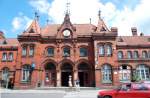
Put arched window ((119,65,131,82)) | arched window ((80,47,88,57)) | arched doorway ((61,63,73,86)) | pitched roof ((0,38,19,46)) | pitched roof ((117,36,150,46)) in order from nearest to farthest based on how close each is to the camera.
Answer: arched doorway ((61,63,73,86)) → arched window ((80,47,88,57)) → arched window ((119,65,131,82)) → pitched roof ((117,36,150,46)) → pitched roof ((0,38,19,46))

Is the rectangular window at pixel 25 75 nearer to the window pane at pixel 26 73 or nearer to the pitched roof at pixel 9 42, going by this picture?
the window pane at pixel 26 73

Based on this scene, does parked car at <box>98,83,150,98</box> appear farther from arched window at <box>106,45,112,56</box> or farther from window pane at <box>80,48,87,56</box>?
window pane at <box>80,48,87,56</box>

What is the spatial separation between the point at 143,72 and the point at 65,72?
1592 centimetres

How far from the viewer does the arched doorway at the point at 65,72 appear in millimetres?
38956

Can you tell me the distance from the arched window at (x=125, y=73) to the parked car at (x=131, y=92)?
1075 inches

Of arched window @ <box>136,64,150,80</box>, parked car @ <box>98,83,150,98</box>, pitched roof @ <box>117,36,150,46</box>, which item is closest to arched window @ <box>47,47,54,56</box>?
pitched roof @ <box>117,36,150,46</box>

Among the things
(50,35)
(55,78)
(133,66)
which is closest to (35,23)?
(50,35)

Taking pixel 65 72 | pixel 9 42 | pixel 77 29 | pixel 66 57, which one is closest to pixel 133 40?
pixel 77 29

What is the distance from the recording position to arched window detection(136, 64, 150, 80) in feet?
145

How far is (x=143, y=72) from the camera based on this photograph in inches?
1748

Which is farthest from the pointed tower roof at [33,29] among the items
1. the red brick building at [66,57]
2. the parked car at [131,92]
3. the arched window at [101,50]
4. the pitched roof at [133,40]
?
the parked car at [131,92]

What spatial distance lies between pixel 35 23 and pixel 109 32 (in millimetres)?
13643

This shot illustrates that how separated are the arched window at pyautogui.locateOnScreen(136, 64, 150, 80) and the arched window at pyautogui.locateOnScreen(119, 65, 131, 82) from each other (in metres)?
1.74

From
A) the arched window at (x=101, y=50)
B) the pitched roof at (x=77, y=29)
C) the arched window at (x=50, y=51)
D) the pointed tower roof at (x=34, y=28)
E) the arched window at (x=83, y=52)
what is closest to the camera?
the arched window at (x=101, y=50)
